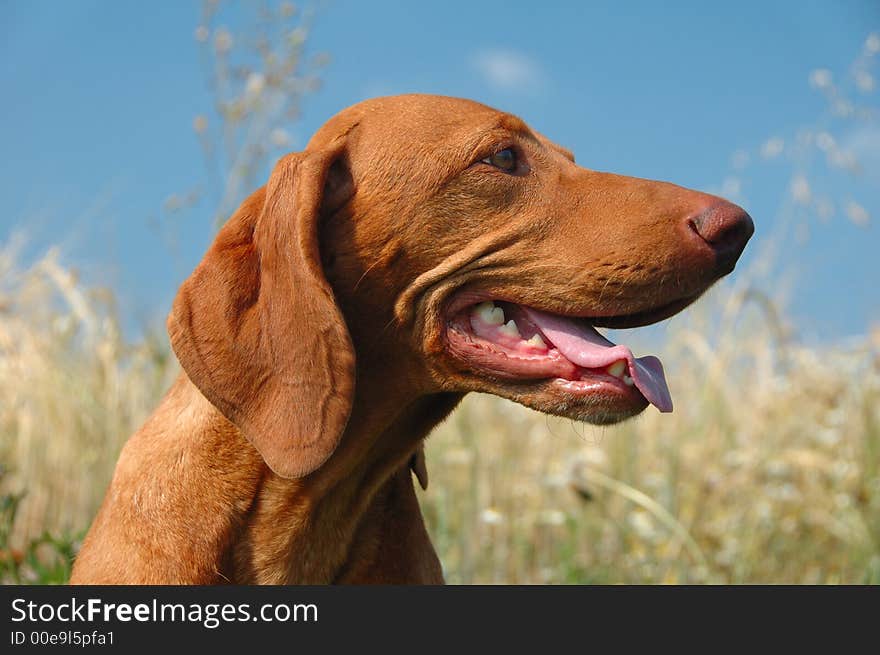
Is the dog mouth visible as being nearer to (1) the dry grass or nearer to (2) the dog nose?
(2) the dog nose

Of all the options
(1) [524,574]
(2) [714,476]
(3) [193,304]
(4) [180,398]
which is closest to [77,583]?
(4) [180,398]

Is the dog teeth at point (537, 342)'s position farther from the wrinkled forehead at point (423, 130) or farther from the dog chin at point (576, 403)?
the wrinkled forehead at point (423, 130)

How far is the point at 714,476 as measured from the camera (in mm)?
6234

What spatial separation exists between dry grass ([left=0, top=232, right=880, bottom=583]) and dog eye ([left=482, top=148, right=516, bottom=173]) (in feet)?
7.72

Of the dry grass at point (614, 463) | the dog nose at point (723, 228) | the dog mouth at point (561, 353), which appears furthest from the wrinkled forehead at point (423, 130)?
the dry grass at point (614, 463)

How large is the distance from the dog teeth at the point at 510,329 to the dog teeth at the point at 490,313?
0.01 meters

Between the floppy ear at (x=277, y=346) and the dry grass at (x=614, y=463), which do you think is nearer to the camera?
the floppy ear at (x=277, y=346)

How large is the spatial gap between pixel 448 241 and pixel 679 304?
63cm

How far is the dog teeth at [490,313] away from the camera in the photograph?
2.79m

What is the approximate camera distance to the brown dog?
2.57 m

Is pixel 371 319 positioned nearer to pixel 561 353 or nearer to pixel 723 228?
pixel 561 353

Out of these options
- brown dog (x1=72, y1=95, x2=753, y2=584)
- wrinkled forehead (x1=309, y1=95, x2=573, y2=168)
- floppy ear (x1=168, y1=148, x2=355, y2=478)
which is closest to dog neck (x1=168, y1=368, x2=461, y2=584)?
brown dog (x1=72, y1=95, x2=753, y2=584)

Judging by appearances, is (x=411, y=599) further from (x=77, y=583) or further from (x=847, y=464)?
(x=847, y=464)

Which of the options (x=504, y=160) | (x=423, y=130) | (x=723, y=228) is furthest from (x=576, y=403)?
(x=423, y=130)
